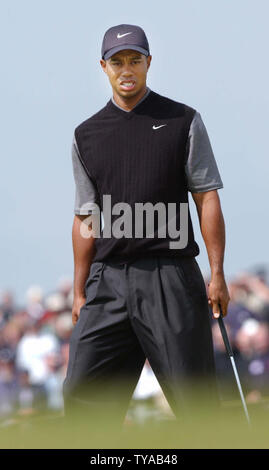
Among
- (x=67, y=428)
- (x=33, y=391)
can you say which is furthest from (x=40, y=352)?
(x=67, y=428)

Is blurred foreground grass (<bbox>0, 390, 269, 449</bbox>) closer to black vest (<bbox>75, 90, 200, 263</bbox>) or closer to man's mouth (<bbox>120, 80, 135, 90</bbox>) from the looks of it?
black vest (<bbox>75, 90, 200, 263</bbox>)

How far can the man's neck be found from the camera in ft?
17.1

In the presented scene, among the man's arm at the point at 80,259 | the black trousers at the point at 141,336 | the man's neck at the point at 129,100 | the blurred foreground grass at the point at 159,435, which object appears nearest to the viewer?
the blurred foreground grass at the point at 159,435

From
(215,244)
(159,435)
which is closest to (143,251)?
(215,244)

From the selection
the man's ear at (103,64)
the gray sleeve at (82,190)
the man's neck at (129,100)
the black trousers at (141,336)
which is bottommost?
the black trousers at (141,336)

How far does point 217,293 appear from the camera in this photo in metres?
5.02

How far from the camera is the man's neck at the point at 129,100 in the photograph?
17.1 ft

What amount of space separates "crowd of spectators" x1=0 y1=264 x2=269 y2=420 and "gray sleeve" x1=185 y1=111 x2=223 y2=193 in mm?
5313

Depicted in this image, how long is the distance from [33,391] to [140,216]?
8.19 m

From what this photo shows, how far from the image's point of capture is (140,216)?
16.5 ft

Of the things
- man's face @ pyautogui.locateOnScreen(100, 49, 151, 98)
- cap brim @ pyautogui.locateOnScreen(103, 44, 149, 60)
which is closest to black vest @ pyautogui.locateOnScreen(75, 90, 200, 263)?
man's face @ pyautogui.locateOnScreen(100, 49, 151, 98)

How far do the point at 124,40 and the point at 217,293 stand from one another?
58.2 inches

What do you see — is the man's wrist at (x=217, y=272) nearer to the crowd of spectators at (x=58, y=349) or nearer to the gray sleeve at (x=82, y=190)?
the gray sleeve at (x=82, y=190)

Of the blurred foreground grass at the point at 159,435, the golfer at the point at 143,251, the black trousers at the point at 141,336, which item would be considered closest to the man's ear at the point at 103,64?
the golfer at the point at 143,251
